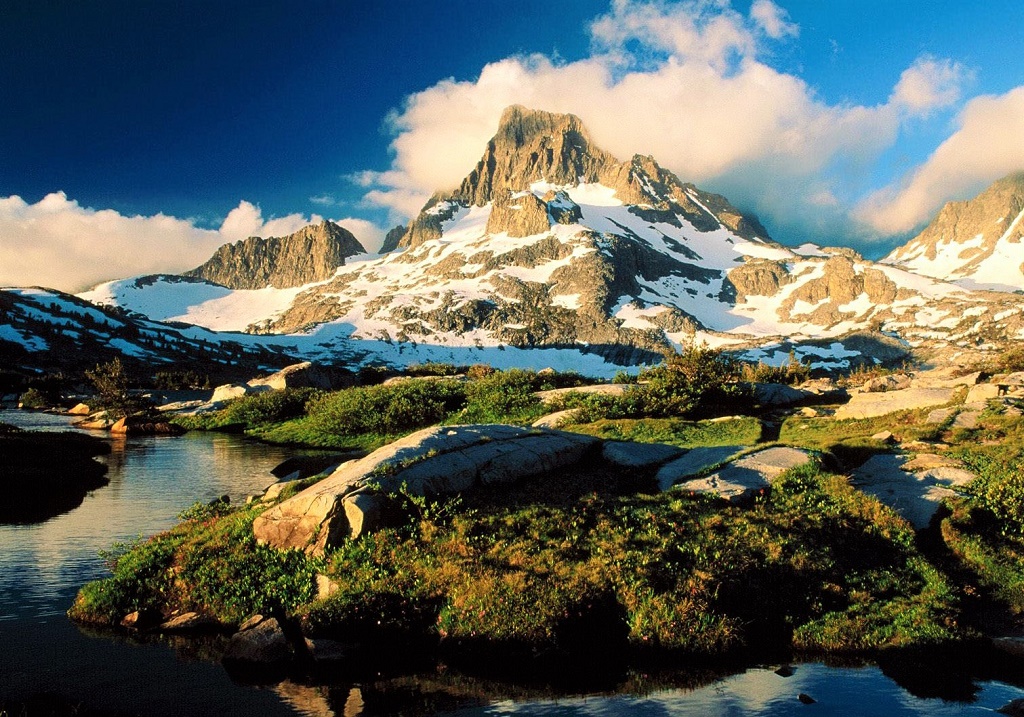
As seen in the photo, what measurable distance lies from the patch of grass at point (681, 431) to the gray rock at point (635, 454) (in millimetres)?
3072

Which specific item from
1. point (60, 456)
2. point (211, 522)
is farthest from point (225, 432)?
point (211, 522)

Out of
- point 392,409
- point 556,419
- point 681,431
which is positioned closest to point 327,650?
point 681,431

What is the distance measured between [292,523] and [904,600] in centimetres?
1487

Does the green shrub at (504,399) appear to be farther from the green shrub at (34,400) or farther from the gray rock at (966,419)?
the green shrub at (34,400)

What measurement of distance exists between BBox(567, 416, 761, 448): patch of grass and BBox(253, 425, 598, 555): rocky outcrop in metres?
6.37

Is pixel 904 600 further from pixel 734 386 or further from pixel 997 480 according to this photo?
pixel 734 386

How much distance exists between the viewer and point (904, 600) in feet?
50.4

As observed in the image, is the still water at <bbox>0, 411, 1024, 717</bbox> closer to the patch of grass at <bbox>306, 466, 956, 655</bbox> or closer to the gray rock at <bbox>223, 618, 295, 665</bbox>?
the gray rock at <bbox>223, 618, 295, 665</bbox>

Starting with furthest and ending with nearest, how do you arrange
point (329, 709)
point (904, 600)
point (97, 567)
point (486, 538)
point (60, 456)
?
point (60, 456), point (97, 567), point (486, 538), point (904, 600), point (329, 709)

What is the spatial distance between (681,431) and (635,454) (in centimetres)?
765

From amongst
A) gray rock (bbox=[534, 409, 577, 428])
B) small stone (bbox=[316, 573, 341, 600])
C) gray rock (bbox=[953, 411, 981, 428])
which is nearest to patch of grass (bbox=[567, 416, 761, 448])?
gray rock (bbox=[534, 409, 577, 428])

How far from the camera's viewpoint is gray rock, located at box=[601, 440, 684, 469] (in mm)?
23594

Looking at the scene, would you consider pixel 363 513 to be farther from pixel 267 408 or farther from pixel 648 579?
pixel 267 408

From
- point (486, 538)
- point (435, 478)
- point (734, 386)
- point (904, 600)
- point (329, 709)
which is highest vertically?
point (734, 386)
